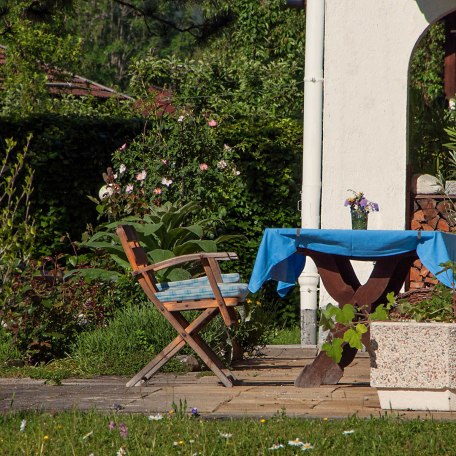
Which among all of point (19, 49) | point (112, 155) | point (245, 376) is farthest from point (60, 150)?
point (19, 49)

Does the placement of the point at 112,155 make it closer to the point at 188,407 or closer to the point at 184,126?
the point at 184,126

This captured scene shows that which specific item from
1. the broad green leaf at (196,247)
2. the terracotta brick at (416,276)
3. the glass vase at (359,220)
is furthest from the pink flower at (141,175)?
the glass vase at (359,220)

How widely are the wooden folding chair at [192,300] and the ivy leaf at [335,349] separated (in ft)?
1.90

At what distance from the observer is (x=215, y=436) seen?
4012 mm

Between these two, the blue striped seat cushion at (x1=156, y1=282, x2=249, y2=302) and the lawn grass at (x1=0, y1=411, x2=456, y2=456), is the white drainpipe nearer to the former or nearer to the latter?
the blue striped seat cushion at (x1=156, y1=282, x2=249, y2=302)

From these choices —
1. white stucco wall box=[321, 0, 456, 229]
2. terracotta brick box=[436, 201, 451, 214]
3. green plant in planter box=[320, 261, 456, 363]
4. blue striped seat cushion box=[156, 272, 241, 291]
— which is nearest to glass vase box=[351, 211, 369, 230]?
white stucco wall box=[321, 0, 456, 229]

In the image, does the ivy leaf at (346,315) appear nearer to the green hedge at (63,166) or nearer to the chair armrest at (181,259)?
the chair armrest at (181,259)

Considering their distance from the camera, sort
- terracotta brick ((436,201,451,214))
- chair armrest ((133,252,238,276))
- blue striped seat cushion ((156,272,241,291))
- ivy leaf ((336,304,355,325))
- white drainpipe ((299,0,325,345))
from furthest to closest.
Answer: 1. terracotta brick ((436,201,451,214))
2. white drainpipe ((299,0,325,345))
3. blue striped seat cushion ((156,272,241,291))
4. chair armrest ((133,252,238,276))
5. ivy leaf ((336,304,355,325))

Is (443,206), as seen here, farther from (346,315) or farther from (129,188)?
(346,315)

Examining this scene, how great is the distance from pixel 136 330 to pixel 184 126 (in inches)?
126

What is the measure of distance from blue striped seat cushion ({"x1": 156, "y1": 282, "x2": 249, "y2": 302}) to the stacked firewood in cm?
304

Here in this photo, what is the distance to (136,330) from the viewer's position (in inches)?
267

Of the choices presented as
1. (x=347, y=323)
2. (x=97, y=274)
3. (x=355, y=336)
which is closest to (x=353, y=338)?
(x=355, y=336)

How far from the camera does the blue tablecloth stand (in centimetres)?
542
